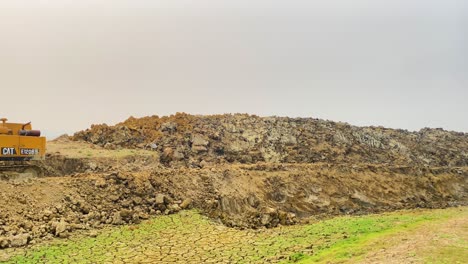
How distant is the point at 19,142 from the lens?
14.9 metres

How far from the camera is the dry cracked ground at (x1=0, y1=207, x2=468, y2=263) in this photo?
9.27m

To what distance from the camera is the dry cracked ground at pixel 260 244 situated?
365 inches

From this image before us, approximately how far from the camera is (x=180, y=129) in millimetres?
26359

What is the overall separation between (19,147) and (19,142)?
0.61 feet

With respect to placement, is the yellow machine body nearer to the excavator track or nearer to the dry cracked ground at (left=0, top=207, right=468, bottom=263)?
the excavator track

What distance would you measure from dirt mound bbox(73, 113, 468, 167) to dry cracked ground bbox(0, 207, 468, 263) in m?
9.71

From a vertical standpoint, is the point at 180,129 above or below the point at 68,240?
above

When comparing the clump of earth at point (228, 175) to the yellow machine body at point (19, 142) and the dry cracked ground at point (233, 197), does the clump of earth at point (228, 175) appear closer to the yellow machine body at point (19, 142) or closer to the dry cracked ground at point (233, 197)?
the dry cracked ground at point (233, 197)

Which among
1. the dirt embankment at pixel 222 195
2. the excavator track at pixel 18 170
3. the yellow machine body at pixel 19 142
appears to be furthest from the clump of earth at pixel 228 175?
the yellow machine body at pixel 19 142

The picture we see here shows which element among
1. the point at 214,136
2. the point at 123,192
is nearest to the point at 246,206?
the point at 123,192

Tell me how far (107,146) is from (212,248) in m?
14.1

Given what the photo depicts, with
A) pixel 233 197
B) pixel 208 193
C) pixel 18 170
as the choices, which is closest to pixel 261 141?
pixel 233 197

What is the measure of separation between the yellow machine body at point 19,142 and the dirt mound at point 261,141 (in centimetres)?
798

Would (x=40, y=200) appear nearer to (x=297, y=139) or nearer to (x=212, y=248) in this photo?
(x=212, y=248)
